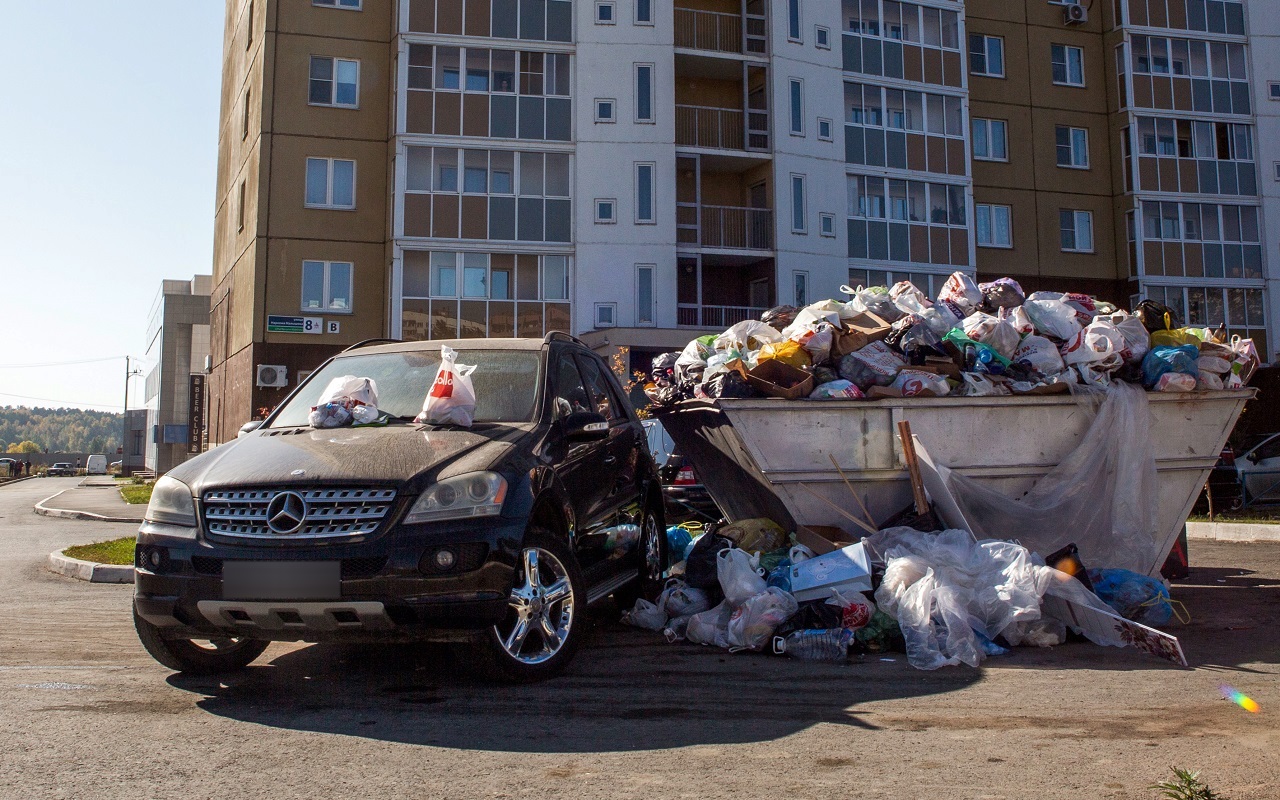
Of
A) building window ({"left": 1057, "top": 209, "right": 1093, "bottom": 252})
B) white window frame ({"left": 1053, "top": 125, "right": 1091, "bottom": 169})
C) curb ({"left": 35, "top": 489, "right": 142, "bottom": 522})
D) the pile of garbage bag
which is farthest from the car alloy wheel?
white window frame ({"left": 1053, "top": 125, "right": 1091, "bottom": 169})

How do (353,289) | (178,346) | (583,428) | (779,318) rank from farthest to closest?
(178,346), (353,289), (779,318), (583,428)

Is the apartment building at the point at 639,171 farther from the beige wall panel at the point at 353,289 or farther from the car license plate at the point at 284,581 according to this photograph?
the car license plate at the point at 284,581

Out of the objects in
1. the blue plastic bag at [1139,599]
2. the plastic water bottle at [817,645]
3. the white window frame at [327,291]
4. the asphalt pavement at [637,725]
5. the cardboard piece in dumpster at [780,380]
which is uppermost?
the white window frame at [327,291]

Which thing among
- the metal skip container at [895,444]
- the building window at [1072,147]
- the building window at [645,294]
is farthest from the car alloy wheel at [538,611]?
the building window at [1072,147]

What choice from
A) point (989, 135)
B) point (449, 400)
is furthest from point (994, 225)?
point (449, 400)

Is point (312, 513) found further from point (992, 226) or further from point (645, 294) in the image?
point (992, 226)

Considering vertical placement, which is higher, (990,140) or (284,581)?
(990,140)

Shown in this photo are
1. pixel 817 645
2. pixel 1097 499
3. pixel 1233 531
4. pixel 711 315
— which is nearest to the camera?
pixel 817 645

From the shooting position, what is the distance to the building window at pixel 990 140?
32250mm

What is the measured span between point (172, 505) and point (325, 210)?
946 inches

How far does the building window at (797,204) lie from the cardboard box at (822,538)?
2163 cm

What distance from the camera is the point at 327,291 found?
27.5 meters

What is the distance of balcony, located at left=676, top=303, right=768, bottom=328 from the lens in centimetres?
2783

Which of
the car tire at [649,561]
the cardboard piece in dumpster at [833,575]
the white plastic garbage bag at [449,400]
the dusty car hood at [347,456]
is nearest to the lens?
the dusty car hood at [347,456]
